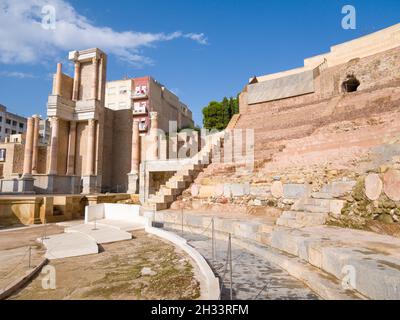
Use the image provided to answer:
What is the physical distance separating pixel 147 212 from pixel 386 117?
1119 cm

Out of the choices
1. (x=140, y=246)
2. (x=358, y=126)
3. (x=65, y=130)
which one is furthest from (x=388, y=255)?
(x=65, y=130)

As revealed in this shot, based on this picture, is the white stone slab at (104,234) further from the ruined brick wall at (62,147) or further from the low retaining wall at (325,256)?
the ruined brick wall at (62,147)

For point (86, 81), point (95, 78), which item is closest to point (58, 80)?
point (86, 81)

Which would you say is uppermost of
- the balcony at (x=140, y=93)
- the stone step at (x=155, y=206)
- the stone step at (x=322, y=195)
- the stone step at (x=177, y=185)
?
the balcony at (x=140, y=93)

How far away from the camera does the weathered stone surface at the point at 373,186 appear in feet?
16.9

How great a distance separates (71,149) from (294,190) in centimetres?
2422

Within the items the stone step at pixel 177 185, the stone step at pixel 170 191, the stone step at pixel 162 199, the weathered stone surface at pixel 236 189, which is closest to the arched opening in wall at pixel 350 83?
the weathered stone surface at pixel 236 189

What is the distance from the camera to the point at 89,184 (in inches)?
977

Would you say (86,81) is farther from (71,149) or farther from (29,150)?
(29,150)

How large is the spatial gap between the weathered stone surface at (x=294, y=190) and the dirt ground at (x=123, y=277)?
4.01 m

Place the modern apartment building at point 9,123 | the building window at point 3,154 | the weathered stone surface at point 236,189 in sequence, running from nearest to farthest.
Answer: the weathered stone surface at point 236,189
the building window at point 3,154
the modern apartment building at point 9,123

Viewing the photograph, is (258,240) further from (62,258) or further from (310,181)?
(62,258)

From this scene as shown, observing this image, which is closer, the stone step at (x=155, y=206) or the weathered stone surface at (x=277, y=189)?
the weathered stone surface at (x=277, y=189)

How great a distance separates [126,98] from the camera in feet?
161
